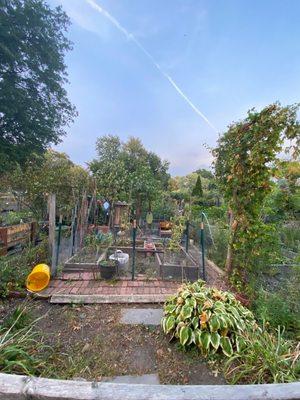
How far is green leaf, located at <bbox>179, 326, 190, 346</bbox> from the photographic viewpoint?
2451mm

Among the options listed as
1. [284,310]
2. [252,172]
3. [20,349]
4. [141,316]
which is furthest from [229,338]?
[252,172]

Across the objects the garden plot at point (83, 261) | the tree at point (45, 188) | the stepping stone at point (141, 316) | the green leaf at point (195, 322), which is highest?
the tree at point (45, 188)

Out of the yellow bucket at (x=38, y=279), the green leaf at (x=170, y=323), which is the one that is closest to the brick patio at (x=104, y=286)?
the yellow bucket at (x=38, y=279)

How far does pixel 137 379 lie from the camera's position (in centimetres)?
213

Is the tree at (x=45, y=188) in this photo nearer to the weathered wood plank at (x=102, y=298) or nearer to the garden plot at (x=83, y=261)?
the garden plot at (x=83, y=261)

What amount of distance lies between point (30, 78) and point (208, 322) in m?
14.0

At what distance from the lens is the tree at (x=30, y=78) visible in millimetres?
11133

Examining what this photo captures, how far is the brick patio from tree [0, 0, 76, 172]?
26.5ft

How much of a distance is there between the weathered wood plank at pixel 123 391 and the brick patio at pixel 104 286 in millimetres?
1921

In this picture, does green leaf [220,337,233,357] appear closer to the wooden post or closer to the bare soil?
the bare soil

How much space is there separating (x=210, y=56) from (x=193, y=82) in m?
1.38

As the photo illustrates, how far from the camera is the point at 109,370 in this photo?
2.20m

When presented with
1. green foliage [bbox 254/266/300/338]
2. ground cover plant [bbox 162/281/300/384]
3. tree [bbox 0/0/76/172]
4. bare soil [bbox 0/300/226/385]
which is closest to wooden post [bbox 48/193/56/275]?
bare soil [bbox 0/300/226/385]

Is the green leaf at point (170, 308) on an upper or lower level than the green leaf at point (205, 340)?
upper
